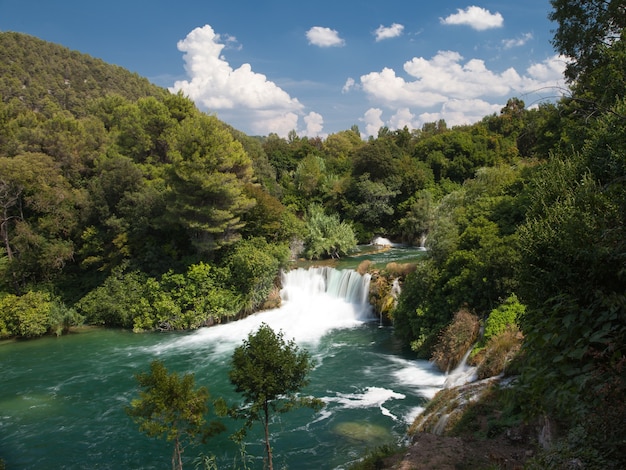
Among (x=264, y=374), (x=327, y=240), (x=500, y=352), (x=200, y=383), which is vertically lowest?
(x=200, y=383)

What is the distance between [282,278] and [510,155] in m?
29.7

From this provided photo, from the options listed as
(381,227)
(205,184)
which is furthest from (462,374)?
(381,227)

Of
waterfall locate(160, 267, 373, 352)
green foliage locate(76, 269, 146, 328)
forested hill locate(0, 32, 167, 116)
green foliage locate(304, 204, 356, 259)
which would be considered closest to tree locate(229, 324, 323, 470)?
waterfall locate(160, 267, 373, 352)

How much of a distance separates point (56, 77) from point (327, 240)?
70.0 m

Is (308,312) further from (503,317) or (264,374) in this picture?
(264,374)

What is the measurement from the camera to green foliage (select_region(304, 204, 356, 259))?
1141 inches

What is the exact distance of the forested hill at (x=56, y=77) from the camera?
204 ft

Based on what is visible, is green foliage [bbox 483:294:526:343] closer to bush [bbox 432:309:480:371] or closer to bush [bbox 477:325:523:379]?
bush [bbox 477:325:523:379]

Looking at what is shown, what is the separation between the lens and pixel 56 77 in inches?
2908

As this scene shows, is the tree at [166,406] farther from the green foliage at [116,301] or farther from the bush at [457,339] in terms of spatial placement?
the green foliage at [116,301]

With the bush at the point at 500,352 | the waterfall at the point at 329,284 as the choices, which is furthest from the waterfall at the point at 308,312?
the bush at the point at 500,352

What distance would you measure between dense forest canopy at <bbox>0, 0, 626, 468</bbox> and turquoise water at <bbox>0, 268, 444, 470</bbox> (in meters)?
1.71

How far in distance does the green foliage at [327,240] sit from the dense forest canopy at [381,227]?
11 cm

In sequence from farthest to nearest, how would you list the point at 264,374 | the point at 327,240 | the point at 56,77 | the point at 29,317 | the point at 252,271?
the point at 56,77 < the point at 327,240 < the point at 252,271 < the point at 29,317 < the point at 264,374
